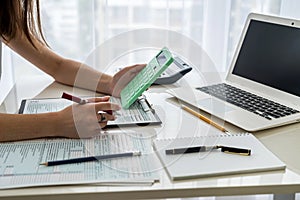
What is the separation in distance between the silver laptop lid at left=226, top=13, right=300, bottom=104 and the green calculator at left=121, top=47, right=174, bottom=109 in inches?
12.8

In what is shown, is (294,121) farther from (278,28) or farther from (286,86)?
(278,28)

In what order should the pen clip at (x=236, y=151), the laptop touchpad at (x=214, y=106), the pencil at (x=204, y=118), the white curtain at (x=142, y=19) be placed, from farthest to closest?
the white curtain at (x=142, y=19) < the laptop touchpad at (x=214, y=106) < the pencil at (x=204, y=118) < the pen clip at (x=236, y=151)

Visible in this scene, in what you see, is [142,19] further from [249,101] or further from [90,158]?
[90,158]

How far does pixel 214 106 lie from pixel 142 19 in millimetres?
A: 951

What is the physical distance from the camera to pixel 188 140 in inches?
35.2

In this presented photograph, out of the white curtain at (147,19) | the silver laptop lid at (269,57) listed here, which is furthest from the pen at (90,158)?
the white curtain at (147,19)

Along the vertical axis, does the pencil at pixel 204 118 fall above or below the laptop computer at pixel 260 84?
below

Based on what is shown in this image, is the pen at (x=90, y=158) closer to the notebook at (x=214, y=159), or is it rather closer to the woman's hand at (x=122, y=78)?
the notebook at (x=214, y=159)

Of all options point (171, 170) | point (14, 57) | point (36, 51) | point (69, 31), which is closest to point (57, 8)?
point (69, 31)

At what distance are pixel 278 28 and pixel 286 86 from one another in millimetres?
187

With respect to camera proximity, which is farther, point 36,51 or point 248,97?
point 36,51

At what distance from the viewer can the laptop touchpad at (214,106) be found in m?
1.07

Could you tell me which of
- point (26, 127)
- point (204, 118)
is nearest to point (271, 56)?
point (204, 118)

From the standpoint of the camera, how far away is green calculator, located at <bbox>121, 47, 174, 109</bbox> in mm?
996
